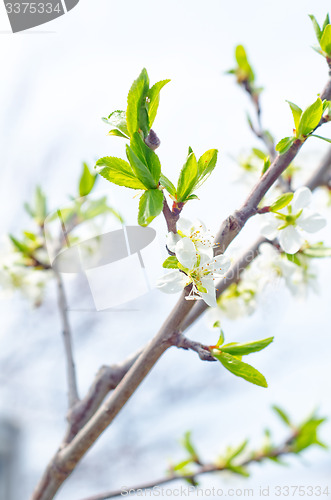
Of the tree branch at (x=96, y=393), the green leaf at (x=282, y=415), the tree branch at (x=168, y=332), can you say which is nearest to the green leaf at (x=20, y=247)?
the tree branch at (x=96, y=393)

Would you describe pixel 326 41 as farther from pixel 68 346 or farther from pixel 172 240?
pixel 68 346

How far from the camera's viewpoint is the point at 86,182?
128cm

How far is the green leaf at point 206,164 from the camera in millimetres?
619

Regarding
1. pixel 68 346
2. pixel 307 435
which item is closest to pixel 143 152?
pixel 68 346

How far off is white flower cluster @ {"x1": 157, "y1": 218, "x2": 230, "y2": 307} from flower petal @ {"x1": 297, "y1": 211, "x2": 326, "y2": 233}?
0.23 meters

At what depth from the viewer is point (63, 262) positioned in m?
1.03

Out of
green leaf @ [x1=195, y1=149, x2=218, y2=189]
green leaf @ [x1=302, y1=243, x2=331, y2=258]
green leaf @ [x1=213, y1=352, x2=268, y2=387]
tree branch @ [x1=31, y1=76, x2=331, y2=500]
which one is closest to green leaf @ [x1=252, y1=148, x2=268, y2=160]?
green leaf @ [x1=302, y1=243, x2=331, y2=258]

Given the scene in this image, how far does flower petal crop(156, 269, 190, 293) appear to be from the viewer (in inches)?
24.2

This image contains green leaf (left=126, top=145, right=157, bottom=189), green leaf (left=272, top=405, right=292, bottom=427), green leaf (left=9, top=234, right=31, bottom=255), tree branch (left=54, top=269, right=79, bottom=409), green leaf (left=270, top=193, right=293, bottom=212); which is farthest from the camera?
green leaf (left=272, top=405, right=292, bottom=427)

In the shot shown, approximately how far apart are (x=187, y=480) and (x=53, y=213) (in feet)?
2.49

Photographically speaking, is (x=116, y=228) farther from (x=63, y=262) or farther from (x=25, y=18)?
(x=25, y=18)

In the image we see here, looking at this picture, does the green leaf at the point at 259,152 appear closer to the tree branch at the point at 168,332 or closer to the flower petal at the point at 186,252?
the tree branch at the point at 168,332

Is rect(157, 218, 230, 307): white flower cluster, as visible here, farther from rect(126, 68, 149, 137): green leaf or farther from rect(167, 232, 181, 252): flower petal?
rect(126, 68, 149, 137): green leaf

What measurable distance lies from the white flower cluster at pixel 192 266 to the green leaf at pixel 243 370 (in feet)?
0.23
